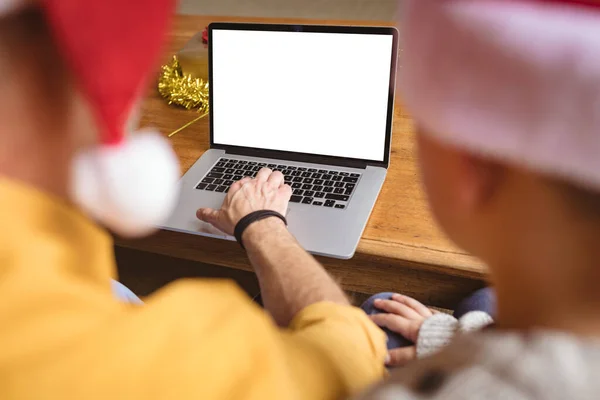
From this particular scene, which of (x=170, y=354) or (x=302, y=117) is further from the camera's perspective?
(x=302, y=117)

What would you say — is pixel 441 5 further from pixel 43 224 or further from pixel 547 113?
pixel 43 224

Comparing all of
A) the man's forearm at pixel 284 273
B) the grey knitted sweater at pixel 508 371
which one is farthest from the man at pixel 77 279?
the man's forearm at pixel 284 273

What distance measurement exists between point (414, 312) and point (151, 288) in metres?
0.90

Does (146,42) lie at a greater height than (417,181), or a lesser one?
greater

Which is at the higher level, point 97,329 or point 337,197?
point 97,329

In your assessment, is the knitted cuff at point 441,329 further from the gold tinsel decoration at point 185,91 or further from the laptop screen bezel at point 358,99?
the gold tinsel decoration at point 185,91

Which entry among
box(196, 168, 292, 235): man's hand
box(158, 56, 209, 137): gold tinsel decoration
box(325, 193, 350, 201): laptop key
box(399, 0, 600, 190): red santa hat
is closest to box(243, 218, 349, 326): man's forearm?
box(196, 168, 292, 235): man's hand

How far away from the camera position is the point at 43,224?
1.13 feet

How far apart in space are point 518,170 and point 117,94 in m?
0.27

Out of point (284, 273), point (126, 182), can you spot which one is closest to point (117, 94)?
point (126, 182)

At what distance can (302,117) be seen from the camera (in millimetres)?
1147

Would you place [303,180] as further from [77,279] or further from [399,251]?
[77,279]

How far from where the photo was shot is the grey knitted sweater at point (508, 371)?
1.19 feet

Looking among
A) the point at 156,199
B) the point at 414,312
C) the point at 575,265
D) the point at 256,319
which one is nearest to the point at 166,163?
the point at 156,199
